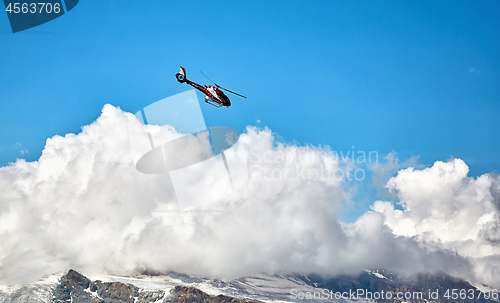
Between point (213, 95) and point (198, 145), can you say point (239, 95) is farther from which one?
point (198, 145)

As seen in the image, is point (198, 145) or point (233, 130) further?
point (198, 145)

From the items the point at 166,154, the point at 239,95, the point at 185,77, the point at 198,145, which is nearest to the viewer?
the point at 239,95

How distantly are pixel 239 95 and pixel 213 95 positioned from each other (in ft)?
29.7

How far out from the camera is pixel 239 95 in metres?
107

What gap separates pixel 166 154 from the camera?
166m

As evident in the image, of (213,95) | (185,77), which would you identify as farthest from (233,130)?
(185,77)

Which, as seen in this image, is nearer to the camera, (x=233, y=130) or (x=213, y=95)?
(x=213, y=95)

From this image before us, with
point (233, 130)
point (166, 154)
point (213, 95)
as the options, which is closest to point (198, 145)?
point (233, 130)

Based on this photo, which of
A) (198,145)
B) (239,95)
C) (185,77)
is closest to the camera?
(239,95)

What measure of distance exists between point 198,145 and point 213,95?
26.8m

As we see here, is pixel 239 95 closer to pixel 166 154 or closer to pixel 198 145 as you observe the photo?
pixel 198 145

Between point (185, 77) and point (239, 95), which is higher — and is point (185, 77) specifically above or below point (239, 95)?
above

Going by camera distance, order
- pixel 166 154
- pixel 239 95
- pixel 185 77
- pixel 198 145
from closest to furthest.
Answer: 1. pixel 239 95
2. pixel 185 77
3. pixel 198 145
4. pixel 166 154

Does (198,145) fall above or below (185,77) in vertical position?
below
